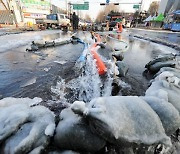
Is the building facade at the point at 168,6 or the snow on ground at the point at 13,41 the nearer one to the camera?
the snow on ground at the point at 13,41

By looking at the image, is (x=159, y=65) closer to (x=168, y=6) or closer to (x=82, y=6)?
(x=82, y=6)

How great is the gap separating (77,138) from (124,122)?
0.43 meters

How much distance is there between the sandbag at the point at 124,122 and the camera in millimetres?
1226

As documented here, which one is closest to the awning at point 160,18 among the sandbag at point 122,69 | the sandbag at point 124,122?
the sandbag at point 122,69

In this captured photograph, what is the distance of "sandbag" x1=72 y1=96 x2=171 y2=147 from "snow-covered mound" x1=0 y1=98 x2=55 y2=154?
1.29 ft

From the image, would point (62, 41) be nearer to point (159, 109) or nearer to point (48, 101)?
point (48, 101)

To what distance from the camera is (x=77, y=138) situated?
134 centimetres

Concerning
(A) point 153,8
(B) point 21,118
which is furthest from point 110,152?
(A) point 153,8

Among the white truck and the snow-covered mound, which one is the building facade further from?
the snow-covered mound

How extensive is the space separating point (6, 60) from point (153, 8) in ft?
221

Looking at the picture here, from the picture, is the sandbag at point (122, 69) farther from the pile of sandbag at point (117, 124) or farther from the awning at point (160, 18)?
the awning at point (160, 18)

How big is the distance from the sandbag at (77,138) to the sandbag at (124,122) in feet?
0.27

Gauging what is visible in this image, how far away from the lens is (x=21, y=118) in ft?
4.82

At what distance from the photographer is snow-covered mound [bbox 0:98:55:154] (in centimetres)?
127
